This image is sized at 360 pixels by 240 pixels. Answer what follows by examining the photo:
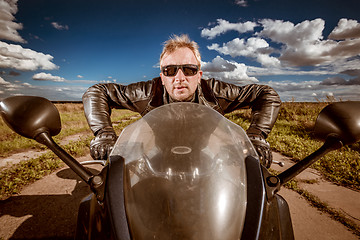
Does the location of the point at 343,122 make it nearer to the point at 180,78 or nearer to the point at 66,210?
the point at 180,78

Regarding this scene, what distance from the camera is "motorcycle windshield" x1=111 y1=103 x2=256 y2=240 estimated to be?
1.72ft

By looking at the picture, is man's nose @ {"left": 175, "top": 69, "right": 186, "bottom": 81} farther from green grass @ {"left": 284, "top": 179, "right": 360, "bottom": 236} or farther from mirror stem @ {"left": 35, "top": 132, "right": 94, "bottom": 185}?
green grass @ {"left": 284, "top": 179, "right": 360, "bottom": 236}

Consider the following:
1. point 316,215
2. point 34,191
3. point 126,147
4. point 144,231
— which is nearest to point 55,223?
point 34,191

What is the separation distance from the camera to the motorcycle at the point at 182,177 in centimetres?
54

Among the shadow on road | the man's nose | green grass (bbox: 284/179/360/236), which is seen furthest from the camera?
the man's nose

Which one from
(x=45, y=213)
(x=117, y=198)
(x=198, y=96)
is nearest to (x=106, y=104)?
(x=198, y=96)

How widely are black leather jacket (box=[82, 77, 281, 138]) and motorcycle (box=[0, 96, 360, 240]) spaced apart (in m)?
1.43

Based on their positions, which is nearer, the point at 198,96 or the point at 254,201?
the point at 254,201

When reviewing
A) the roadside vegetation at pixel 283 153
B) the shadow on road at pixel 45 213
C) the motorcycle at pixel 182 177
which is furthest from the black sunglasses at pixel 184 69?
the roadside vegetation at pixel 283 153

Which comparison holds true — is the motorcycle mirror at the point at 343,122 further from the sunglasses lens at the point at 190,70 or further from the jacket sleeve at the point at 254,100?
the sunglasses lens at the point at 190,70

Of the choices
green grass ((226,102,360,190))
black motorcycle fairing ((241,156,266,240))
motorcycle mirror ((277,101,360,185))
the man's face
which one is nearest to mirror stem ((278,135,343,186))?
motorcycle mirror ((277,101,360,185))

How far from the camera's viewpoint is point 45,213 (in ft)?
6.68

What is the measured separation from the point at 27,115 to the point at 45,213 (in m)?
1.86

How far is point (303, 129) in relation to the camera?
6168 millimetres
